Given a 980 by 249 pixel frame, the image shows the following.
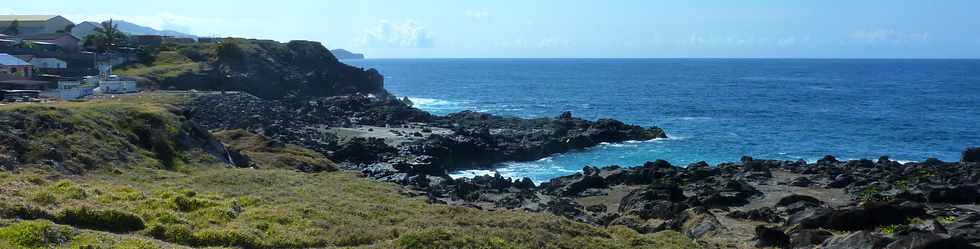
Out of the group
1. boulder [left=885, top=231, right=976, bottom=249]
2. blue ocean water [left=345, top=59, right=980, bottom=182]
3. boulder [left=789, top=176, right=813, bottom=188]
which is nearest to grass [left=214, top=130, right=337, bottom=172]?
blue ocean water [left=345, top=59, right=980, bottom=182]

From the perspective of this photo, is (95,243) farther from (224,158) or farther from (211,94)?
(211,94)

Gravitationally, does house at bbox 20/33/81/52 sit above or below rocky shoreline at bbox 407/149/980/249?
above

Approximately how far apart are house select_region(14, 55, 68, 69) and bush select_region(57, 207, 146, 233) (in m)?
62.2

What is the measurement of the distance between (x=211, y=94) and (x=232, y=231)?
5803cm

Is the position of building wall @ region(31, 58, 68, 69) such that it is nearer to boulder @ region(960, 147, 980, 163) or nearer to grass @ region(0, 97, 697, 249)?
grass @ region(0, 97, 697, 249)

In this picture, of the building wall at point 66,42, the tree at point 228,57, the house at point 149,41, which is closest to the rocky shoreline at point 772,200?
the tree at point 228,57

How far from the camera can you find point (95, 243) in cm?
1884

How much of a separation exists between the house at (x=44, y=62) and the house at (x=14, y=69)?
23.5ft

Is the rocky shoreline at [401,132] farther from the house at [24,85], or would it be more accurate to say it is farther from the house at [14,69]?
the house at [14,69]

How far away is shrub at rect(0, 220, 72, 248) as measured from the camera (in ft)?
58.7

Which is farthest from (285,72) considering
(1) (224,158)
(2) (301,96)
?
(1) (224,158)

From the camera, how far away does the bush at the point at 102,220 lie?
2131 centimetres

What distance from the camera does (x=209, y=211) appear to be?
24.3 m

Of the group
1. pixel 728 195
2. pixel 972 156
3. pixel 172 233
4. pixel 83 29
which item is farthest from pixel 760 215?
pixel 83 29
